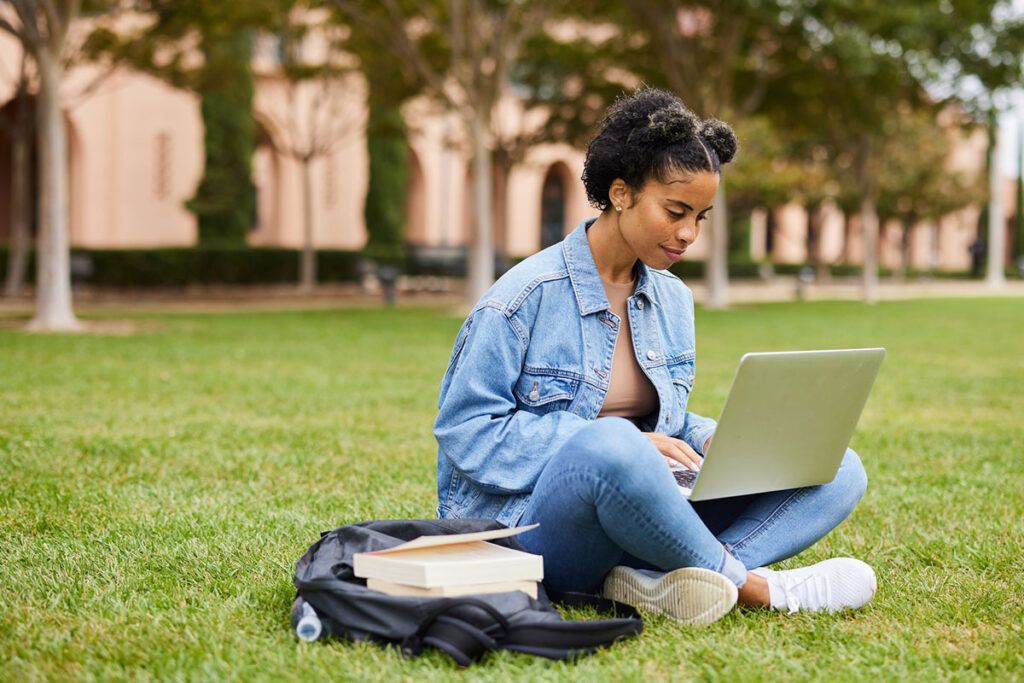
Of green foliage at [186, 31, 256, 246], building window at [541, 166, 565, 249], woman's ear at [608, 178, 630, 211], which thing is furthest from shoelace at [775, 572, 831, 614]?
building window at [541, 166, 565, 249]

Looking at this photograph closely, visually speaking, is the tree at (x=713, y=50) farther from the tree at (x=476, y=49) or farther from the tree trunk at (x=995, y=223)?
the tree trunk at (x=995, y=223)

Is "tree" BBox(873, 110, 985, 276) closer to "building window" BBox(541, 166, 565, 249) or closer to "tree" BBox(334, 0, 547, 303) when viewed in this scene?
"building window" BBox(541, 166, 565, 249)

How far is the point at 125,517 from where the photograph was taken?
435 centimetres

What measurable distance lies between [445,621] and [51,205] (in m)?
11.7

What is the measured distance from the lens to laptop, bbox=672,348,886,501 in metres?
2.75

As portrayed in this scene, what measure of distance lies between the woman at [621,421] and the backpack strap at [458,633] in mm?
354

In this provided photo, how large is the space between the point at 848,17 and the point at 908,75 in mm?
3488

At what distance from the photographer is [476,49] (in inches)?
654

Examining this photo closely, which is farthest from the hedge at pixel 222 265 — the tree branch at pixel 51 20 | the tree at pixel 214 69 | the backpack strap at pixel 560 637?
the backpack strap at pixel 560 637

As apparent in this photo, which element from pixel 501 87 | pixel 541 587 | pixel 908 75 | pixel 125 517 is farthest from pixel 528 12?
pixel 541 587

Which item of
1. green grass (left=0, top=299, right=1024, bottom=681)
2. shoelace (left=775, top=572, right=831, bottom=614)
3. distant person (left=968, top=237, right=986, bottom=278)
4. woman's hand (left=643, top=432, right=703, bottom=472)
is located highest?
woman's hand (left=643, top=432, right=703, bottom=472)

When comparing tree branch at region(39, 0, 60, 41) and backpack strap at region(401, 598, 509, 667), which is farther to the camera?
tree branch at region(39, 0, 60, 41)

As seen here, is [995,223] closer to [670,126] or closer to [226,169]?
[226,169]

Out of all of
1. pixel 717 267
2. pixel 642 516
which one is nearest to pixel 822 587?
pixel 642 516
